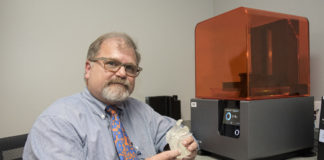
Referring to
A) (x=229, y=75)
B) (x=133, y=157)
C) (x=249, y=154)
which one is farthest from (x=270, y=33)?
(x=133, y=157)

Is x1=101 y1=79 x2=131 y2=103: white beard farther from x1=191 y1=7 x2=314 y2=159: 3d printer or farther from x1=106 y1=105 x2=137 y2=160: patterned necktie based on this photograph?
x1=191 y1=7 x2=314 y2=159: 3d printer

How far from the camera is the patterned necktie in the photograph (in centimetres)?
92

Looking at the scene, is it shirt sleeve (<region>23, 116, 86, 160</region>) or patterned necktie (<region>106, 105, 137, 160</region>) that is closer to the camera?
shirt sleeve (<region>23, 116, 86, 160</region>)

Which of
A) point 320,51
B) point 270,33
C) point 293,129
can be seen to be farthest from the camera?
point 320,51

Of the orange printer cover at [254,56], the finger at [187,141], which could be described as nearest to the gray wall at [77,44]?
the orange printer cover at [254,56]

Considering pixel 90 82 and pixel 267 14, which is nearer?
pixel 90 82

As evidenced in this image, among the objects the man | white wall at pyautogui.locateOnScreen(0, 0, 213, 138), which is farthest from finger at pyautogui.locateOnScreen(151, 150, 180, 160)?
white wall at pyautogui.locateOnScreen(0, 0, 213, 138)

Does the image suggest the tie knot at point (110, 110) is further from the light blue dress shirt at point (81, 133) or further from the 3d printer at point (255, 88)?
the 3d printer at point (255, 88)

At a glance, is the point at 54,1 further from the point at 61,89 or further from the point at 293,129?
the point at 293,129

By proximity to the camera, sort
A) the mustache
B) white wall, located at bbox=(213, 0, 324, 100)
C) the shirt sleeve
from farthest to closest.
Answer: white wall, located at bbox=(213, 0, 324, 100) → the mustache → the shirt sleeve

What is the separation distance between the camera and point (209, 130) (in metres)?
1.12

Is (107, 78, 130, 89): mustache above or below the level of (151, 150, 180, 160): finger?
above

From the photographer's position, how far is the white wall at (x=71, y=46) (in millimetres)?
1379

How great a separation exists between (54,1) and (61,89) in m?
0.57
